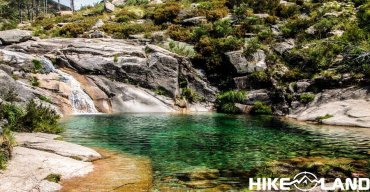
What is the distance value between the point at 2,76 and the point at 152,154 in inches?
670

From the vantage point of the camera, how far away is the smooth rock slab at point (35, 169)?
8.80 meters

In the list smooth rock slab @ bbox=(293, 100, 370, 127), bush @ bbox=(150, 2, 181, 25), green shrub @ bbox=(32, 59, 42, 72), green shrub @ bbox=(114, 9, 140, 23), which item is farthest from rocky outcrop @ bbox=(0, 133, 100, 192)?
green shrub @ bbox=(114, 9, 140, 23)

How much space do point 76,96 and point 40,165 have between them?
76.6ft

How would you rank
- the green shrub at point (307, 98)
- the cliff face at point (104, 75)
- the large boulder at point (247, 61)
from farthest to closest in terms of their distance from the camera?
the large boulder at point (247, 61) → the cliff face at point (104, 75) → the green shrub at point (307, 98)

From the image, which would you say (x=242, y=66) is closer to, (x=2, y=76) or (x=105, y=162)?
(x=2, y=76)

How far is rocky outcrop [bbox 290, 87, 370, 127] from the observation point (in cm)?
2398

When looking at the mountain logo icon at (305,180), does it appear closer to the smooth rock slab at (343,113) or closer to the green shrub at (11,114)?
the green shrub at (11,114)

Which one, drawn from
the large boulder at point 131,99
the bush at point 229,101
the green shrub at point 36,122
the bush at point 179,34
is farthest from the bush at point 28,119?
the bush at point 179,34

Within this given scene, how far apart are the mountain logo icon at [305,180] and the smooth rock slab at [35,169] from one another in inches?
241

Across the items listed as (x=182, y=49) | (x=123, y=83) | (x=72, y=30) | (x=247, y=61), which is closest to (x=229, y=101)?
(x=247, y=61)

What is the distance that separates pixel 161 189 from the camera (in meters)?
9.36

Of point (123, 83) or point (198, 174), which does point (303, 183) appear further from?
point (123, 83)

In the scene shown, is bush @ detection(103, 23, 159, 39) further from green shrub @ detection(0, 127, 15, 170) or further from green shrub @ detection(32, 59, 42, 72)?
green shrub @ detection(0, 127, 15, 170)

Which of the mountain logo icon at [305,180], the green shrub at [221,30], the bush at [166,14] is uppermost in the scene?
the bush at [166,14]
